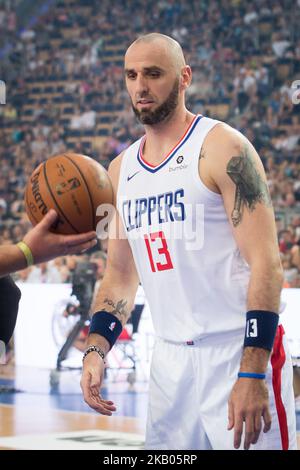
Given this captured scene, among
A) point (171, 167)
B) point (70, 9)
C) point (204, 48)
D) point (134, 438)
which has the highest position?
point (70, 9)

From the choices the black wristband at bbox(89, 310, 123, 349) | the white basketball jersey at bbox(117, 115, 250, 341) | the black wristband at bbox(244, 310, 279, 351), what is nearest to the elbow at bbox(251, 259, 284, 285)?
the black wristband at bbox(244, 310, 279, 351)

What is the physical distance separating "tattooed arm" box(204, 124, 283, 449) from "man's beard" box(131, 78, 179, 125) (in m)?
0.28

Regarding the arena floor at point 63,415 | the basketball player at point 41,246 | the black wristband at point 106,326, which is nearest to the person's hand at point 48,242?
the basketball player at point 41,246

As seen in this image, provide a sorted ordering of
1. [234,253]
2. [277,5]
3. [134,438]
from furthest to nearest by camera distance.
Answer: [277,5]
[134,438]
[234,253]

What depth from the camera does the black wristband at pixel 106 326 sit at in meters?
3.86

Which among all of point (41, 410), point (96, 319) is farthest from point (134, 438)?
point (96, 319)

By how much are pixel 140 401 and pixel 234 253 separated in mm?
6413

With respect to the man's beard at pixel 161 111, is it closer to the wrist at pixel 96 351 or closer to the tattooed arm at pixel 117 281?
the tattooed arm at pixel 117 281

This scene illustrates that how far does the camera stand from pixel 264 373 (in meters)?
3.23

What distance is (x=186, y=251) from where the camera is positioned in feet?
11.8

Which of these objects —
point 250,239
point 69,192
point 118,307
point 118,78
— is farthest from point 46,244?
point 118,78

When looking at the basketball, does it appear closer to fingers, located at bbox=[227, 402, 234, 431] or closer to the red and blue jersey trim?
the red and blue jersey trim

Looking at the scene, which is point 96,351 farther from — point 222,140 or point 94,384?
point 222,140

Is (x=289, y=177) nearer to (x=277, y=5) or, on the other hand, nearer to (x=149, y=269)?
(x=277, y=5)
